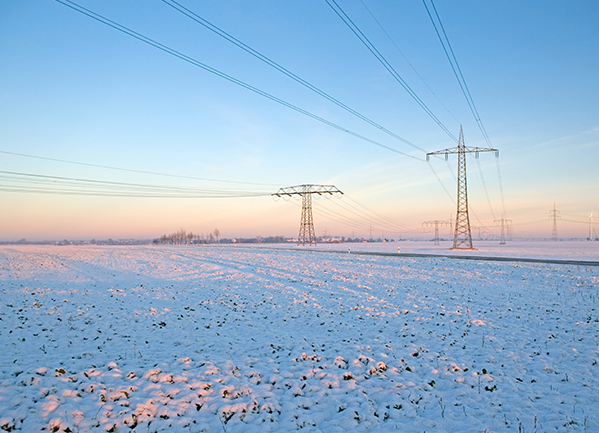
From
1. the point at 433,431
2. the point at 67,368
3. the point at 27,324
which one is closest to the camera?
the point at 433,431

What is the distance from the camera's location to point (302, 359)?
30.5 feet

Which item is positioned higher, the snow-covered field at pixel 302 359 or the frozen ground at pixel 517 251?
the frozen ground at pixel 517 251

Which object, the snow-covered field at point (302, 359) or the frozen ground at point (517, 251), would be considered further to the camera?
the frozen ground at point (517, 251)

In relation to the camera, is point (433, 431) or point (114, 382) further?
point (114, 382)

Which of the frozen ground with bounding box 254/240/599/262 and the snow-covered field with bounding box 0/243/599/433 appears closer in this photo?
the snow-covered field with bounding box 0/243/599/433

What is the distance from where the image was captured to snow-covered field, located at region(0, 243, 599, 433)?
20.6 ft

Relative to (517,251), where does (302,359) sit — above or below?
below

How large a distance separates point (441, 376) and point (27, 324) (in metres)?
14.3

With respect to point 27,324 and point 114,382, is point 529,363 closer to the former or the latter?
point 114,382

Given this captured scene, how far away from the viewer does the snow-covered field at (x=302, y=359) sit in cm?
628

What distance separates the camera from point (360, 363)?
8961 mm

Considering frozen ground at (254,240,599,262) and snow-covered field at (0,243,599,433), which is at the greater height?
frozen ground at (254,240,599,262)

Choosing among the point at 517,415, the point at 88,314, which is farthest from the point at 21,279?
the point at 517,415

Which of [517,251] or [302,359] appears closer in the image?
[302,359]
